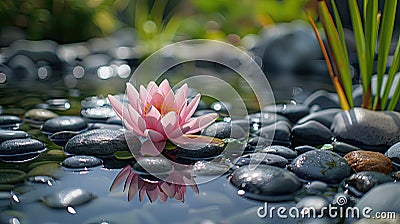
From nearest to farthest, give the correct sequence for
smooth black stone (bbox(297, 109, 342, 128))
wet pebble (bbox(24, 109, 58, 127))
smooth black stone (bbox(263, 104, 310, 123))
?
smooth black stone (bbox(297, 109, 342, 128)) < wet pebble (bbox(24, 109, 58, 127)) < smooth black stone (bbox(263, 104, 310, 123))

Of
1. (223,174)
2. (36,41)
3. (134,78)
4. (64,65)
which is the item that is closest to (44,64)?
(64,65)

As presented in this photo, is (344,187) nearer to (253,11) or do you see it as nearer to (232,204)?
(232,204)

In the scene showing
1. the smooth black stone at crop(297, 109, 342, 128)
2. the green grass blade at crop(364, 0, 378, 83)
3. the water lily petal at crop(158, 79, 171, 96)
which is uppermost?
the green grass blade at crop(364, 0, 378, 83)

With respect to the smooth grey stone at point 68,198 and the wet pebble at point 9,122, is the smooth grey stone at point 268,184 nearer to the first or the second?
the smooth grey stone at point 68,198

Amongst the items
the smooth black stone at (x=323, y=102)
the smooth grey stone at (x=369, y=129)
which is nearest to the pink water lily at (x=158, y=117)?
the smooth grey stone at (x=369, y=129)

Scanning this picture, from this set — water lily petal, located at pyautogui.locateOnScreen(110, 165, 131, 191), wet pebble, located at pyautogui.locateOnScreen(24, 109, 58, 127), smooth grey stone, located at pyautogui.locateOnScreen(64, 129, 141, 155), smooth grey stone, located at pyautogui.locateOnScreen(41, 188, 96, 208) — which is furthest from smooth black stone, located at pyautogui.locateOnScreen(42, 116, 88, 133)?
smooth grey stone, located at pyautogui.locateOnScreen(41, 188, 96, 208)

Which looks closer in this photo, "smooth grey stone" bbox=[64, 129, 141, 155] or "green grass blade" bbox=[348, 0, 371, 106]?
"smooth grey stone" bbox=[64, 129, 141, 155]

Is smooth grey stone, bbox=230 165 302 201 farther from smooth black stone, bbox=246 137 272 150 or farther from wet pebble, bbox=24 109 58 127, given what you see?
wet pebble, bbox=24 109 58 127
